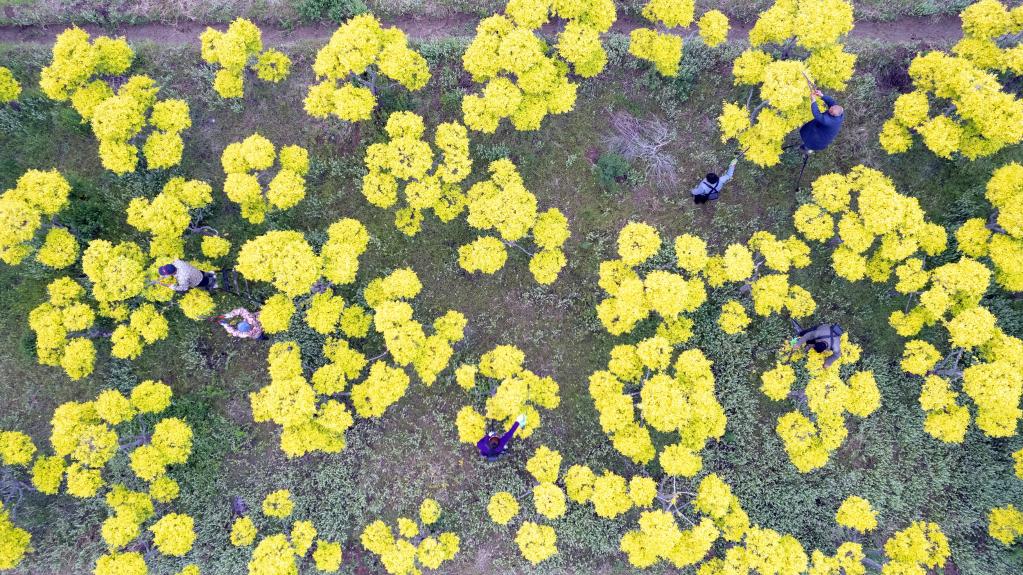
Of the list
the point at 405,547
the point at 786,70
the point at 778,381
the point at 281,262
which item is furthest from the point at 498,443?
the point at 786,70

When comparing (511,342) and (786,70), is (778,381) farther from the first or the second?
(786,70)

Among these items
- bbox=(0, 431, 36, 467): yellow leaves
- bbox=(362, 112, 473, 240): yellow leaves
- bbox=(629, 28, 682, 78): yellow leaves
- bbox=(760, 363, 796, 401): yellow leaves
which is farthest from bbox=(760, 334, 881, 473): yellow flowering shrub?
bbox=(0, 431, 36, 467): yellow leaves

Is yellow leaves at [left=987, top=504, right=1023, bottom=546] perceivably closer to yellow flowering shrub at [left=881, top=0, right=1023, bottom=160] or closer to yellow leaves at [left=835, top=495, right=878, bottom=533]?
yellow leaves at [left=835, top=495, right=878, bottom=533]

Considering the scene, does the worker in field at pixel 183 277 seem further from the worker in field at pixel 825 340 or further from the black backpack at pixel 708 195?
the worker in field at pixel 825 340

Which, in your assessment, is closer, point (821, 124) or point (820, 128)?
point (821, 124)

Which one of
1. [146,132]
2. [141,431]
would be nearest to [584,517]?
[141,431]
